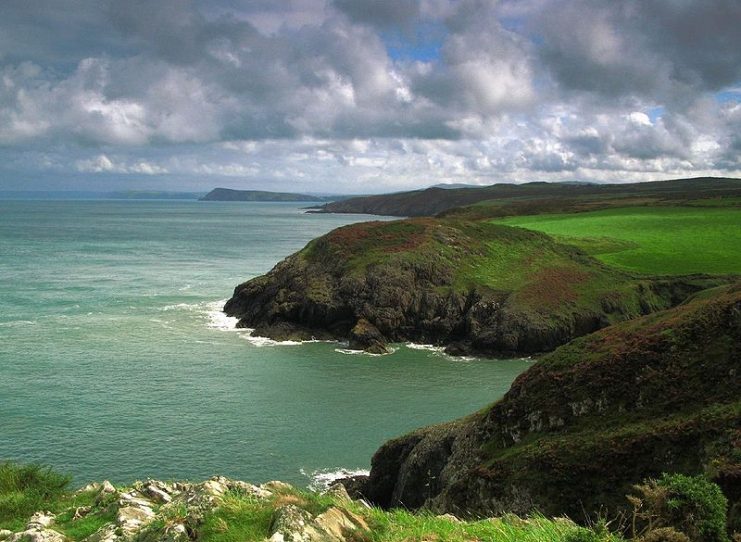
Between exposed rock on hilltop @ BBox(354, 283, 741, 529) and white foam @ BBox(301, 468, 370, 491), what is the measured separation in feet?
8.85

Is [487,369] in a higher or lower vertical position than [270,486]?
lower

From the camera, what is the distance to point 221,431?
40688mm

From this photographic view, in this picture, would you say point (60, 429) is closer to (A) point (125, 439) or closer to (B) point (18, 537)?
(A) point (125, 439)

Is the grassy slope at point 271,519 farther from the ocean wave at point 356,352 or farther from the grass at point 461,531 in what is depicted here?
the ocean wave at point 356,352

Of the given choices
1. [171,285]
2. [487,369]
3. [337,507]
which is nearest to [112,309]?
[171,285]

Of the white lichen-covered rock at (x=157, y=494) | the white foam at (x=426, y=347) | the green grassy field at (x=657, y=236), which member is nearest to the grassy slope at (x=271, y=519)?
the white lichen-covered rock at (x=157, y=494)

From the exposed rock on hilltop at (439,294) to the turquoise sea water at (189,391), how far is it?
423cm

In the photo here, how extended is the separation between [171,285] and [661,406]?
82454mm

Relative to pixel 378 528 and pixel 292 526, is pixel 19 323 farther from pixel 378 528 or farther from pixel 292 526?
pixel 378 528

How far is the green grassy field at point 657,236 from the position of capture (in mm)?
92750

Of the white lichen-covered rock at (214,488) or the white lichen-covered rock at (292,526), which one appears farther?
the white lichen-covered rock at (214,488)

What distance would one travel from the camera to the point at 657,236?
118312 mm

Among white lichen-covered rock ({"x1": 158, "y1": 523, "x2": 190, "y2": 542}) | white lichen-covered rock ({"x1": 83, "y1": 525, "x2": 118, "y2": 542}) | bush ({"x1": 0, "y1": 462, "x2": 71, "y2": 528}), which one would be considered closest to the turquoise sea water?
bush ({"x1": 0, "y1": 462, "x2": 71, "y2": 528})

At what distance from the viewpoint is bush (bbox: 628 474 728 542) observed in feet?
48.6
